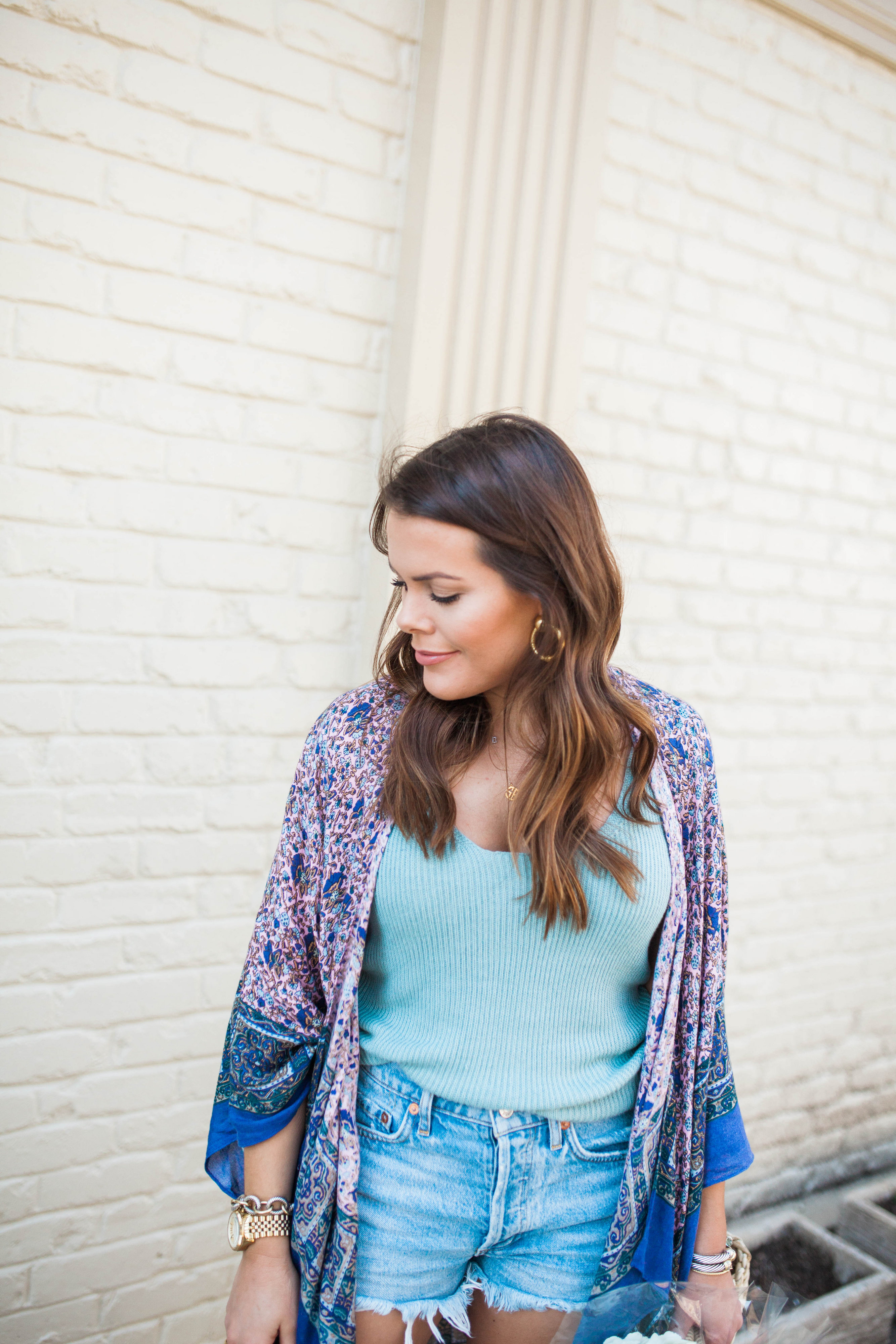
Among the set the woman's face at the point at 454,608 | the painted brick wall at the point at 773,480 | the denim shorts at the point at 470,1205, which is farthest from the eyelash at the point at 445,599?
the painted brick wall at the point at 773,480

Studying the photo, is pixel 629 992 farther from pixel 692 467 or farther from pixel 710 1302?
pixel 692 467

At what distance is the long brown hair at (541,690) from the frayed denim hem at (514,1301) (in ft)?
1.56

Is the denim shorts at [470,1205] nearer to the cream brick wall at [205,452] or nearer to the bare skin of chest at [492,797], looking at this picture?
the bare skin of chest at [492,797]

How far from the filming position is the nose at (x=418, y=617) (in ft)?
4.18

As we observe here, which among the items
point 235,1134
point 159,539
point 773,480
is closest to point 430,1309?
point 235,1134

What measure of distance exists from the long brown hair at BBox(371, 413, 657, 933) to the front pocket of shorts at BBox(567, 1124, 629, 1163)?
27 centimetres

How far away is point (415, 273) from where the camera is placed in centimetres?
199

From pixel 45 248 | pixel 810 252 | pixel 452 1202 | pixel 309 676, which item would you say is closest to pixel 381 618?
pixel 309 676

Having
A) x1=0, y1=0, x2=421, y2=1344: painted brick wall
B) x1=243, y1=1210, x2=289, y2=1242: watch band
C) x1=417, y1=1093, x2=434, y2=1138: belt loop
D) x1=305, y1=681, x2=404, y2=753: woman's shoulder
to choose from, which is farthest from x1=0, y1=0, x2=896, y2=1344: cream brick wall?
x1=417, y1=1093, x2=434, y2=1138: belt loop

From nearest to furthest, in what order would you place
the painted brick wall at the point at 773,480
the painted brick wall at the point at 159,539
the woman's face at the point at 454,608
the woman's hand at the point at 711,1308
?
the woman's hand at the point at 711,1308, the woman's face at the point at 454,608, the painted brick wall at the point at 159,539, the painted brick wall at the point at 773,480

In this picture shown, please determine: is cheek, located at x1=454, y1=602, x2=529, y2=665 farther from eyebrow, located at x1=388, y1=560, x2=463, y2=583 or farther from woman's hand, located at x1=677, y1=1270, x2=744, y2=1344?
woman's hand, located at x1=677, y1=1270, x2=744, y2=1344

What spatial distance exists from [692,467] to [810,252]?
728mm

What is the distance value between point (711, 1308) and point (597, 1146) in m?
0.29

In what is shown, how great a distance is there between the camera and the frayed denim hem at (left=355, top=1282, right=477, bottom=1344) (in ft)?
4.16
